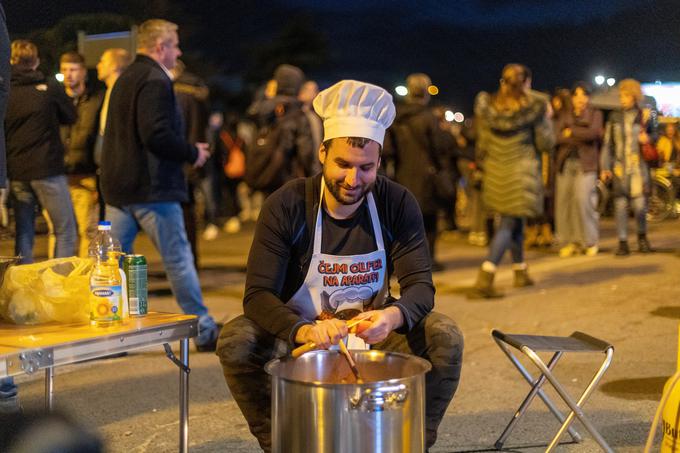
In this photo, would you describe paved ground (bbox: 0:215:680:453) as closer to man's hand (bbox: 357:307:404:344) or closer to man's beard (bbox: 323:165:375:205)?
man's hand (bbox: 357:307:404:344)

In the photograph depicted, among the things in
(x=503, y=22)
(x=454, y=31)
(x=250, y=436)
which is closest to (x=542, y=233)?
(x=250, y=436)

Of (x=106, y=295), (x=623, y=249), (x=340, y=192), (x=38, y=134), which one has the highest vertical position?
(x=38, y=134)

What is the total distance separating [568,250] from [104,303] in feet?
29.5

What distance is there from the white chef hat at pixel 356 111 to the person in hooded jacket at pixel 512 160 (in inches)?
190

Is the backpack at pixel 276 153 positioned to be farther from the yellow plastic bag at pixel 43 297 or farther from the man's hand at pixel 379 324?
the man's hand at pixel 379 324

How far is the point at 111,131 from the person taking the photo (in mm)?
6121

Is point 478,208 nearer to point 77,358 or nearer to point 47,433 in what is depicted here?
point 77,358

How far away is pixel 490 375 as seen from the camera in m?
5.89

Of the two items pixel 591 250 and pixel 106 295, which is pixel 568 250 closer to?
pixel 591 250

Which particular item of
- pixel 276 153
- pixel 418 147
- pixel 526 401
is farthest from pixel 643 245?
pixel 526 401

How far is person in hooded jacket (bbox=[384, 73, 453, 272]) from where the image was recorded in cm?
971

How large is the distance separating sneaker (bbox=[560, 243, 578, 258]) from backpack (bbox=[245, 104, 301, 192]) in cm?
447

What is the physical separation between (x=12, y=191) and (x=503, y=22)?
129 feet

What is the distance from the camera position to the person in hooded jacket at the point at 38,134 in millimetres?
6797
